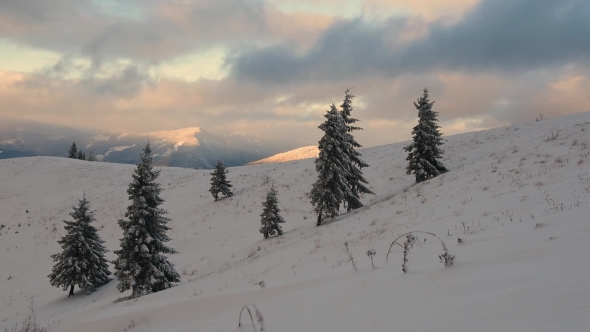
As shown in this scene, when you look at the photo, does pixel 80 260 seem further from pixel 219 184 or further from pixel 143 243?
pixel 219 184

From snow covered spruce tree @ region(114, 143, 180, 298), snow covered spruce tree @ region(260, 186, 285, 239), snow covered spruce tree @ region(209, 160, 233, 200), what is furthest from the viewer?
snow covered spruce tree @ region(209, 160, 233, 200)

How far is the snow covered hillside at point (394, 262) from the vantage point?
323cm

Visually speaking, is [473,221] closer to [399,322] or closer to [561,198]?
[561,198]

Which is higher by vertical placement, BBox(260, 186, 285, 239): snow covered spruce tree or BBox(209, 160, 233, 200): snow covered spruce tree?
BBox(209, 160, 233, 200): snow covered spruce tree

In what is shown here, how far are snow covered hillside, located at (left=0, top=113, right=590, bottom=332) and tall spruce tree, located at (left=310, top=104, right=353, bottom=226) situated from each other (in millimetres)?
3213

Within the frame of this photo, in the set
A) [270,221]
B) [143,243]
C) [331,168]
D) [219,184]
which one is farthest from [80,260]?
[331,168]

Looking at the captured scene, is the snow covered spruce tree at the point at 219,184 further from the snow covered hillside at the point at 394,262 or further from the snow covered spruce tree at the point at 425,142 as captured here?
the snow covered spruce tree at the point at 425,142

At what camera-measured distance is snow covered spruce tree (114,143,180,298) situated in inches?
677

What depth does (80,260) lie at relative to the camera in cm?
2288

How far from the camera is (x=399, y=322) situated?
3139 millimetres

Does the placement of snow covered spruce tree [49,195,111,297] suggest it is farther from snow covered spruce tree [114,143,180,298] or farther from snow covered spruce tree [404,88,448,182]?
snow covered spruce tree [404,88,448,182]

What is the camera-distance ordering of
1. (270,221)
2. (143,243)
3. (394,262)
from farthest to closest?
Result: (270,221)
(143,243)
(394,262)

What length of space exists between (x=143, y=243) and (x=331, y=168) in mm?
11720

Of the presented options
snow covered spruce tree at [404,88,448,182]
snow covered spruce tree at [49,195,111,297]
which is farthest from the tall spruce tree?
snow covered spruce tree at [49,195,111,297]
